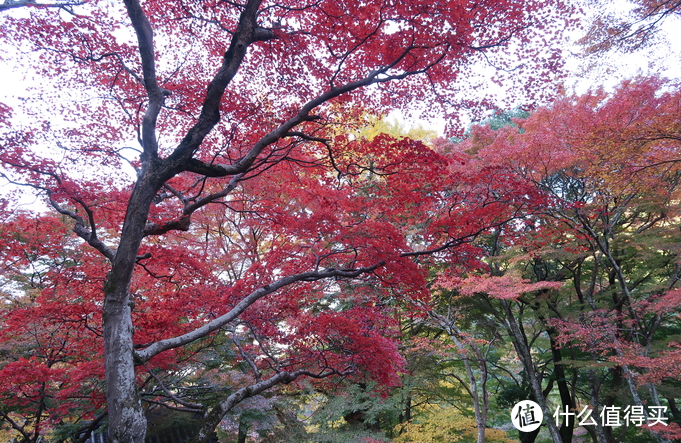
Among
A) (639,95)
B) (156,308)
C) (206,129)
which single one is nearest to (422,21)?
(206,129)

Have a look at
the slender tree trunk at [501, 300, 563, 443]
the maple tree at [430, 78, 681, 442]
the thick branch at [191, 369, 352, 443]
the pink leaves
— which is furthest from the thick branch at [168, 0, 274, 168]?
the slender tree trunk at [501, 300, 563, 443]

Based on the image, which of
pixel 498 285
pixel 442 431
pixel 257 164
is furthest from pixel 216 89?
pixel 442 431

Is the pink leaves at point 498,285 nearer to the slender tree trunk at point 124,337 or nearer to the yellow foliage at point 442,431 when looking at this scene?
the yellow foliage at point 442,431

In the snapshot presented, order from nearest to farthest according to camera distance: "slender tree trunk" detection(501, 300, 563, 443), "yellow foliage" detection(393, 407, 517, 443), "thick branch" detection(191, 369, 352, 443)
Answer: "thick branch" detection(191, 369, 352, 443), "yellow foliage" detection(393, 407, 517, 443), "slender tree trunk" detection(501, 300, 563, 443)

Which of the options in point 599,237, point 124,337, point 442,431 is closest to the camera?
point 124,337

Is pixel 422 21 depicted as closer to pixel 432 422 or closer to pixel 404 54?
pixel 404 54

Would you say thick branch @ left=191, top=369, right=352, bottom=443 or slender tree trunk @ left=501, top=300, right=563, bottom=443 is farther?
slender tree trunk @ left=501, top=300, right=563, bottom=443

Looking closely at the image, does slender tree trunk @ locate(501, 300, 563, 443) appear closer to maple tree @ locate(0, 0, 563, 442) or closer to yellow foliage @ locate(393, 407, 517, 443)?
yellow foliage @ locate(393, 407, 517, 443)

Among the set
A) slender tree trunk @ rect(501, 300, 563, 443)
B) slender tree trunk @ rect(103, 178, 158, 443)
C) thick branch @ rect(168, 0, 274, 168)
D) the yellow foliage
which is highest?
thick branch @ rect(168, 0, 274, 168)

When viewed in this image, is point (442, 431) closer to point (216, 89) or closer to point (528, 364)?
point (528, 364)

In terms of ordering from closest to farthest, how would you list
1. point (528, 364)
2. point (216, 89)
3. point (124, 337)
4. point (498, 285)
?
1. point (124, 337)
2. point (216, 89)
3. point (498, 285)
4. point (528, 364)

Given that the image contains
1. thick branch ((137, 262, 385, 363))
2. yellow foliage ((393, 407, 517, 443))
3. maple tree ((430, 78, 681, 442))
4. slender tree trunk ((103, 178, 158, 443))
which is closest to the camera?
slender tree trunk ((103, 178, 158, 443))

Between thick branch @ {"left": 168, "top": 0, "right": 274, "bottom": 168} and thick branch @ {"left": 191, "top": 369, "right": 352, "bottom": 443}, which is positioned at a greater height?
thick branch @ {"left": 168, "top": 0, "right": 274, "bottom": 168}

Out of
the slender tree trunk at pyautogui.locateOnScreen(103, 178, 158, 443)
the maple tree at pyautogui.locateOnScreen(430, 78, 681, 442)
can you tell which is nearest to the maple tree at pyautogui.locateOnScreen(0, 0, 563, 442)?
the slender tree trunk at pyautogui.locateOnScreen(103, 178, 158, 443)
